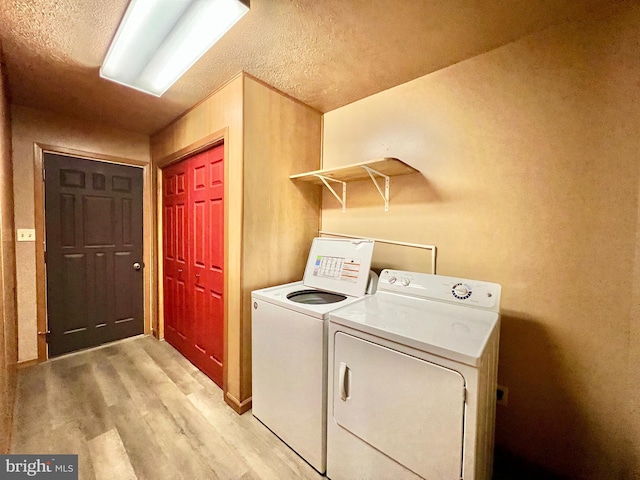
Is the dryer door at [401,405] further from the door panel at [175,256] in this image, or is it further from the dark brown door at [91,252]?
the dark brown door at [91,252]

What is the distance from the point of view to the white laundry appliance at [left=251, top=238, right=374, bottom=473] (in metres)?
1.37

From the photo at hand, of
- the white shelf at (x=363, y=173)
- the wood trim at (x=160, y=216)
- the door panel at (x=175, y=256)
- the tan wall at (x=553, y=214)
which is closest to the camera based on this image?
the tan wall at (x=553, y=214)

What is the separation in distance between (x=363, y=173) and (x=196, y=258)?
1.67 meters

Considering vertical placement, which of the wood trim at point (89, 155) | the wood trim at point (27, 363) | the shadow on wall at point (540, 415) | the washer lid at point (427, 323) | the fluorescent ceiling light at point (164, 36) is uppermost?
the fluorescent ceiling light at point (164, 36)

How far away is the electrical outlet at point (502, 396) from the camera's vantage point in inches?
58.5

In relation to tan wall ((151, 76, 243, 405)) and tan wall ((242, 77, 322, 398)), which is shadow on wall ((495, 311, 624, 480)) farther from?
tan wall ((151, 76, 243, 405))

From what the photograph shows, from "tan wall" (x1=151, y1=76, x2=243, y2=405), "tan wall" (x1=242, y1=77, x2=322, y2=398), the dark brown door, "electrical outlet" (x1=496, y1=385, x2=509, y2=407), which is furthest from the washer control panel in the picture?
the dark brown door

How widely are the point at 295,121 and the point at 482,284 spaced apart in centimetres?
177

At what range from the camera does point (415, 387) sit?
3.34ft

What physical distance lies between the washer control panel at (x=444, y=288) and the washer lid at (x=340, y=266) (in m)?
0.15

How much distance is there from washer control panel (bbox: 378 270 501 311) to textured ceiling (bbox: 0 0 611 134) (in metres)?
1.32

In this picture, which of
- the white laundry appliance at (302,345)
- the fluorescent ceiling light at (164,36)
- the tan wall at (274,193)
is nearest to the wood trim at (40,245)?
the fluorescent ceiling light at (164,36)

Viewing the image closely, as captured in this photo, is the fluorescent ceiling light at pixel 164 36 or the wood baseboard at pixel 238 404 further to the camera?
the wood baseboard at pixel 238 404

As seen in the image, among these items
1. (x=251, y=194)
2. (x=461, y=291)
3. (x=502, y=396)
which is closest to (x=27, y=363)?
(x=251, y=194)
